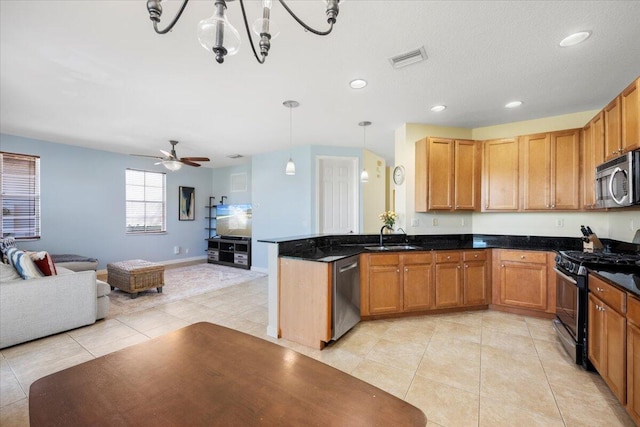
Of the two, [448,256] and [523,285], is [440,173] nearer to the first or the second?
[448,256]

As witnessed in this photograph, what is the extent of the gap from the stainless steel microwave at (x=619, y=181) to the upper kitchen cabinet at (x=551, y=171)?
1.87ft

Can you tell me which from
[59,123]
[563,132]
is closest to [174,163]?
[59,123]

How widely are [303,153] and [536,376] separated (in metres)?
4.59

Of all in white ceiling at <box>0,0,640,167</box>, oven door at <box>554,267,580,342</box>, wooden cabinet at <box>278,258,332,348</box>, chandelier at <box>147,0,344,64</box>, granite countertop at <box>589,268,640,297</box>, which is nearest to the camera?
chandelier at <box>147,0,344,64</box>

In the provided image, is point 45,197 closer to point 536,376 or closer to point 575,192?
point 536,376

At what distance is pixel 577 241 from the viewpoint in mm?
3557

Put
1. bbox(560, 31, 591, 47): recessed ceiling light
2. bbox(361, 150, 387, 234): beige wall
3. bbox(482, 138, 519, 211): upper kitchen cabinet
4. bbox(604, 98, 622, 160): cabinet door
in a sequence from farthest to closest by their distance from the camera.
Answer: bbox(361, 150, 387, 234): beige wall
bbox(482, 138, 519, 211): upper kitchen cabinet
bbox(604, 98, 622, 160): cabinet door
bbox(560, 31, 591, 47): recessed ceiling light

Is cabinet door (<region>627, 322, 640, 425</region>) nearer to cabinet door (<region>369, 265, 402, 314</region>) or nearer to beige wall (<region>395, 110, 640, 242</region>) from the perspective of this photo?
cabinet door (<region>369, 265, 402, 314</region>)

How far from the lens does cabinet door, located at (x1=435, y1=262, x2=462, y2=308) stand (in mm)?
3495

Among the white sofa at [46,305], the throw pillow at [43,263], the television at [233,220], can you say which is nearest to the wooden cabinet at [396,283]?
the white sofa at [46,305]

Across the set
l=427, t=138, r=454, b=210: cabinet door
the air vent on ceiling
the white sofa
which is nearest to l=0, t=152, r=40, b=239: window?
the white sofa

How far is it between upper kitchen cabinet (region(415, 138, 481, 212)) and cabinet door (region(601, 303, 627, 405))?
6.62 feet

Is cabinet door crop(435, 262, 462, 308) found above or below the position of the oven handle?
below

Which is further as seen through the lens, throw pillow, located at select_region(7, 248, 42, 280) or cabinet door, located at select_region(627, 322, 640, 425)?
throw pillow, located at select_region(7, 248, 42, 280)
